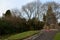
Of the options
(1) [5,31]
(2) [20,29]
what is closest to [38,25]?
(2) [20,29]

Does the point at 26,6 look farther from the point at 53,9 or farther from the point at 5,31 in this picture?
the point at 5,31

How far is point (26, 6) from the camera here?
8819 centimetres

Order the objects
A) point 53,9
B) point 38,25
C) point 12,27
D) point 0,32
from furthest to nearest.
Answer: point 53,9 → point 38,25 → point 12,27 → point 0,32

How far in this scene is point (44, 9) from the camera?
86625mm

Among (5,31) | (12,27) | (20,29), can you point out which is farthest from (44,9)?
(5,31)

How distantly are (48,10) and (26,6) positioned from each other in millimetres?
12108

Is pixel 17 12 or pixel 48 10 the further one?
pixel 17 12

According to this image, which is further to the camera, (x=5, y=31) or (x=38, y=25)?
(x=38, y=25)

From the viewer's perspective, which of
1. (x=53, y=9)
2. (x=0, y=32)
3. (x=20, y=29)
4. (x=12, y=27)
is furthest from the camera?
(x=53, y=9)

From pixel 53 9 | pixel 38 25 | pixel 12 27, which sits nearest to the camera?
pixel 12 27

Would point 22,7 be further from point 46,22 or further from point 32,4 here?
point 46,22

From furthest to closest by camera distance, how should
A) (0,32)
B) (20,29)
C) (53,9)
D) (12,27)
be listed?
1. (53,9)
2. (20,29)
3. (12,27)
4. (0,32)

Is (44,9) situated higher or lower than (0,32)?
higher

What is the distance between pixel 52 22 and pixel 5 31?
1566 inches
